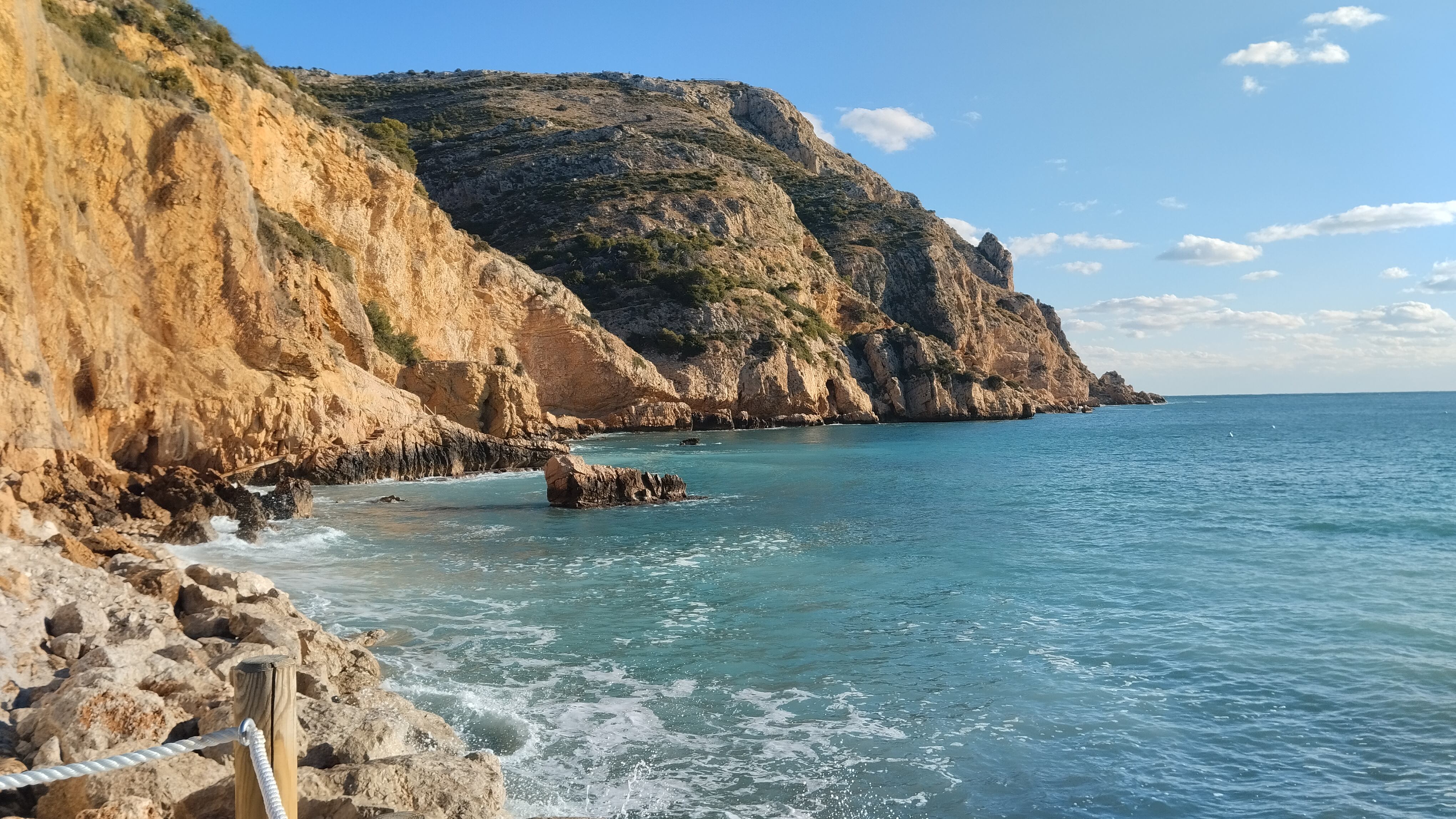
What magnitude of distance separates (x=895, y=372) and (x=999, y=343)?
23.7 m

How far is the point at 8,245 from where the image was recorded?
12992 mm

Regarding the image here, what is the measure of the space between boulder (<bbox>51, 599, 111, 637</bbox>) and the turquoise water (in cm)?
248

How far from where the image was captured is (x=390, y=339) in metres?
34.6

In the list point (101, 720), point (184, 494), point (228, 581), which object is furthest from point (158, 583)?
point (184, 494)

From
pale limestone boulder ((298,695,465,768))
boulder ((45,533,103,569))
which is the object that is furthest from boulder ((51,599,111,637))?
boulder ((45,533,103,569))

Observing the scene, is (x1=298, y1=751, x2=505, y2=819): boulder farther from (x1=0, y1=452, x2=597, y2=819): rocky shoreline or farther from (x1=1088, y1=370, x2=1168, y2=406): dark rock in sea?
(x1=1088, y1=370, x2=1168, y2=406): dark rock in sea

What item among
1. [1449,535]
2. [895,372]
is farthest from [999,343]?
[1449,535]

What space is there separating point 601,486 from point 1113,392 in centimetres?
11591

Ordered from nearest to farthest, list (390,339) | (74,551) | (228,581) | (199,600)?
(199,600)
(74,551)
(228,581)
(390,339)

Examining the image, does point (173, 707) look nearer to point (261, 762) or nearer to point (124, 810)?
point (124, 810)

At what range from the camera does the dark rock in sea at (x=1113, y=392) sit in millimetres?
122625

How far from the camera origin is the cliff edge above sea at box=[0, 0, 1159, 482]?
1633 cm

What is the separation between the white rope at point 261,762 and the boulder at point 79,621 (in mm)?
4393

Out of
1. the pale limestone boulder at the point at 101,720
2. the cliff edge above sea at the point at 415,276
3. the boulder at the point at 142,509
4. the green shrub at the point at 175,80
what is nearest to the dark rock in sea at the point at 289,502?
the cliff edge above sea at the point at 415,276
